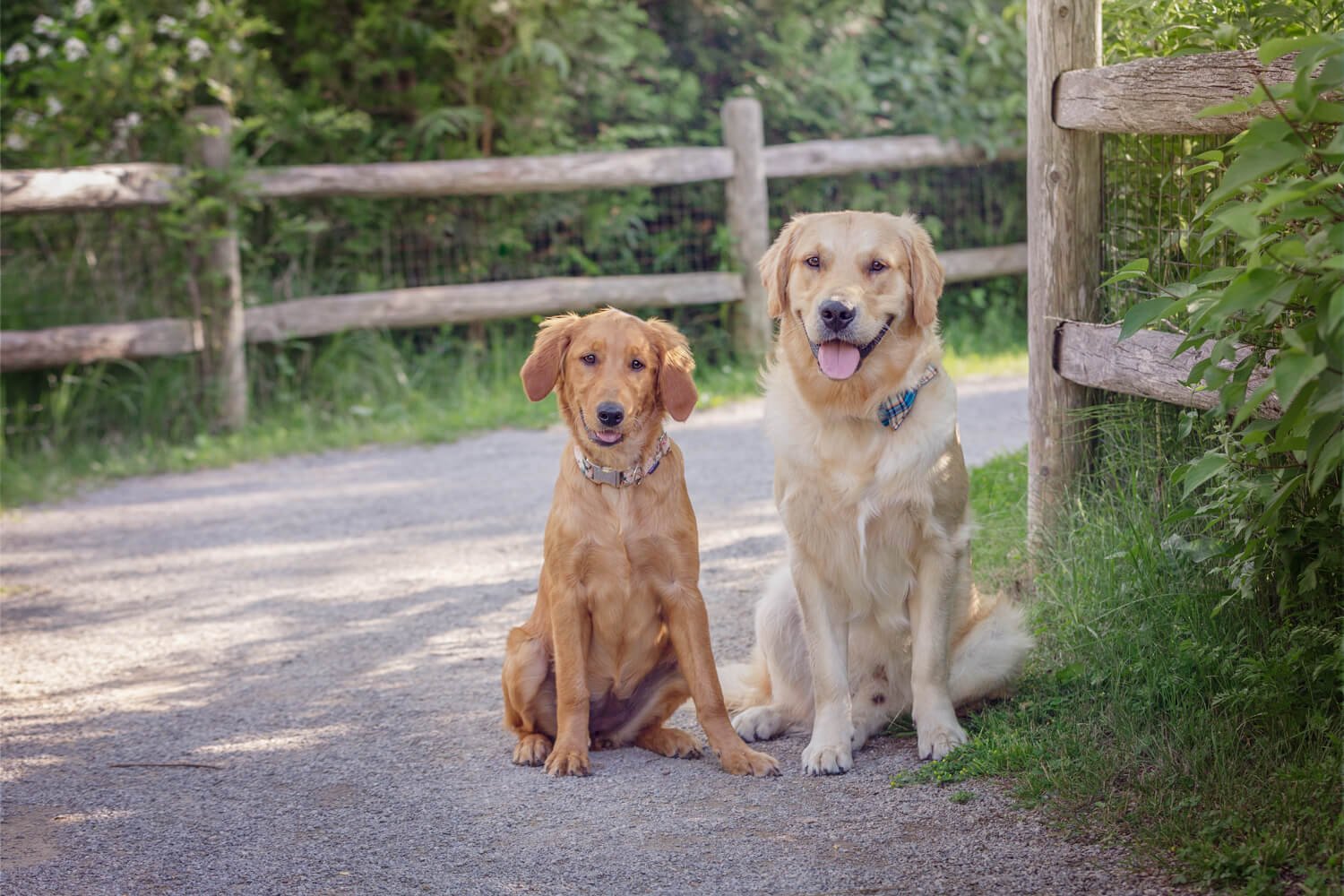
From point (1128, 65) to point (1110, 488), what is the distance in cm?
130

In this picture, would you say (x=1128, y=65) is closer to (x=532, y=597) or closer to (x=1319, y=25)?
(x=1319, y=25)

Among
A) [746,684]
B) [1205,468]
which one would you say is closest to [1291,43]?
[1205,468]

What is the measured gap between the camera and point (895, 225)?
3846 mm

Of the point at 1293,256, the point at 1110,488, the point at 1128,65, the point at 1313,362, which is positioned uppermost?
the point at 1128,65

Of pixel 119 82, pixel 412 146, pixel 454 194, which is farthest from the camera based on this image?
pixel 412 146

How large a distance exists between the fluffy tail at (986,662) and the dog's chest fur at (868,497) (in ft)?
0.71

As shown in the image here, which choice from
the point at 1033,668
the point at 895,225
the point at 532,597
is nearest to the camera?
the point at 895,225

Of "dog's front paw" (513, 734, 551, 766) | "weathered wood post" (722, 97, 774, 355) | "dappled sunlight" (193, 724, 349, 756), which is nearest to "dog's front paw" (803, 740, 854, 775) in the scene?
"dog's front paw" (513, 734, 551, 766)

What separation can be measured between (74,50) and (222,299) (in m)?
1.97

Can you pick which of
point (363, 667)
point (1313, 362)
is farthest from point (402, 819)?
point (1313, 362)

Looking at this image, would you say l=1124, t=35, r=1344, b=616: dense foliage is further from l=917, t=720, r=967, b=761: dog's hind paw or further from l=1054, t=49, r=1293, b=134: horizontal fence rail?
l=917, t=720, r=967, b=761: dog's hind paw

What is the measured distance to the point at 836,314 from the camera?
3686 mm

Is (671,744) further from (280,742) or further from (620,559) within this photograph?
(280,742)

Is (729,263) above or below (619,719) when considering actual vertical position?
above
